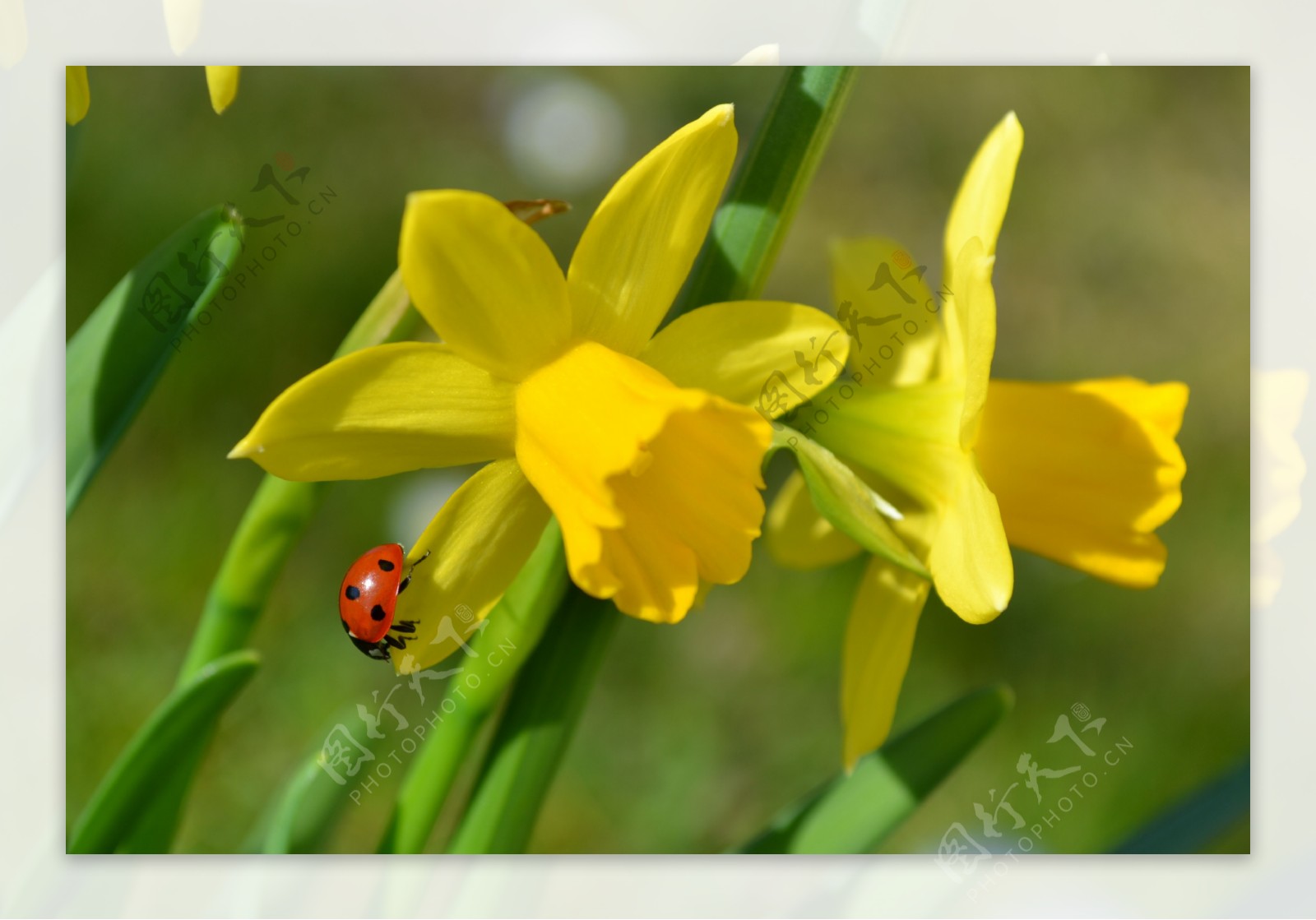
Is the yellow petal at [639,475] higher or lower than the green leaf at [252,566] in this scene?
higher

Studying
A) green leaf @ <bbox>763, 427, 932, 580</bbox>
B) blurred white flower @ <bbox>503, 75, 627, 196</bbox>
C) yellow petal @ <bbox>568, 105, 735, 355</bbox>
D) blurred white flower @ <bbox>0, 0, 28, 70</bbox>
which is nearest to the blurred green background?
blurred white flower @ <bbox>503, 75, 627, 196</bbox>

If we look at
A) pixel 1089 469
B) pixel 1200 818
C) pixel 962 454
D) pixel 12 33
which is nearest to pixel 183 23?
pixel 12 33

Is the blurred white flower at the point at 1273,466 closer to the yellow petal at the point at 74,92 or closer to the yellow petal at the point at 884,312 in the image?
the yellow petal at the point at 884,312

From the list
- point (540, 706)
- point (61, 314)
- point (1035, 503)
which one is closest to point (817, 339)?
point (1035, 503)

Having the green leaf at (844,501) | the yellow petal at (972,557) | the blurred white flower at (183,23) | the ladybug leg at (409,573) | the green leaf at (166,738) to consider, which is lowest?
the green leaf at (166,738)

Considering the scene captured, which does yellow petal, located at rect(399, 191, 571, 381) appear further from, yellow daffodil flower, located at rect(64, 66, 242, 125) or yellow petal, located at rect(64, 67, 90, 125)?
yellow petal, located at rect(64, 67, 90, 125)

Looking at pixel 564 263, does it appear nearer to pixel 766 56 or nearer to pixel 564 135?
pixel 564 135

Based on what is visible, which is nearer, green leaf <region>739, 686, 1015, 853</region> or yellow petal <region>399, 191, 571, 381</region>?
yellow petal <region>399, 191, 571, 381</region>

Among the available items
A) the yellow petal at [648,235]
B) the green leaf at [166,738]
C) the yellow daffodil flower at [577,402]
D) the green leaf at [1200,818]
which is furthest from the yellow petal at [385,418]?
the green leaf at [1200,818]
